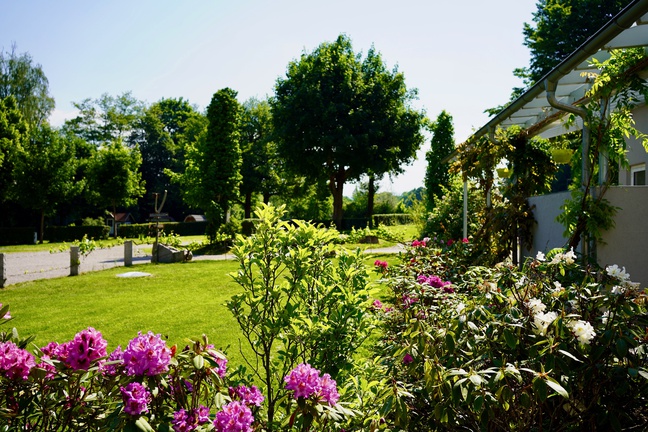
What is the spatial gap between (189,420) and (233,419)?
0.31 m

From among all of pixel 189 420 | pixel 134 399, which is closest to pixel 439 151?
pixel 189 420

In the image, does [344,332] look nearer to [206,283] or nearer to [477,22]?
[477,22]

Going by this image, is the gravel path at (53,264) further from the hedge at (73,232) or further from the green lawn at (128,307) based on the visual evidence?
the hedge at (73,232)

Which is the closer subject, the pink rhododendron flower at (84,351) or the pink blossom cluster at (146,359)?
the pink blossom cluster at (146,359)

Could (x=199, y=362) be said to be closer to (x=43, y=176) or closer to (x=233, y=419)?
(x=233, y=419)

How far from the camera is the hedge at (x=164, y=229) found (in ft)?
103

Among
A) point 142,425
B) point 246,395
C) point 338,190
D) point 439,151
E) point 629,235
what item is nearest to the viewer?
point 142,425

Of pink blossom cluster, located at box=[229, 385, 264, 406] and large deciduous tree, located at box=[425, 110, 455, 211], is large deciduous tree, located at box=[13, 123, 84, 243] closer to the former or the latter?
large deciduous tree, located at box=[425, 110, 455, 211]

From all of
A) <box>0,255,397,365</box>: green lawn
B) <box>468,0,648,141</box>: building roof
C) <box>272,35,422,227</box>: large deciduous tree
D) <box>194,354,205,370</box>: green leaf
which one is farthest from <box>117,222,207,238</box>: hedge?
<box>194,354,205,370</box>: green leaf

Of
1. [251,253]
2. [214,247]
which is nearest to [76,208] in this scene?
[214,247]

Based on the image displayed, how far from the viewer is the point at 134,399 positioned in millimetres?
1680

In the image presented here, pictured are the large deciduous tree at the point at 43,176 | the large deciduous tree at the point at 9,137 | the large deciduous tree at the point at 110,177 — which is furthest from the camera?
the large deciduous tree at the point at 110,177

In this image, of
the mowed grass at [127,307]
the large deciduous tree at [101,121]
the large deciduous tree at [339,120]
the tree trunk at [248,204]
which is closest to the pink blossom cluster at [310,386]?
the mowed grass at [127,307]

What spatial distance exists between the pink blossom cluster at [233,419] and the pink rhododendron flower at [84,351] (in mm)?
570
